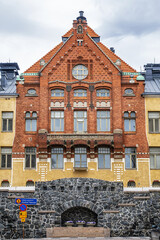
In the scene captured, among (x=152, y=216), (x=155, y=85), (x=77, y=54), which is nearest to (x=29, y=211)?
(x=152, y=216)

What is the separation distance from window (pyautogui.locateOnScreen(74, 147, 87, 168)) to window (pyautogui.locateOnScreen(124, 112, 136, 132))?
5087 millimetres

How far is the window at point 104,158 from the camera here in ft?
134

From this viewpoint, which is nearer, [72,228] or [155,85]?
[72,228]

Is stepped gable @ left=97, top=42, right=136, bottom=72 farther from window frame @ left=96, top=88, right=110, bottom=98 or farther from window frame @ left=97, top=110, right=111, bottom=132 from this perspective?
window frame @ left=97, top=110, right=111, bottom=132

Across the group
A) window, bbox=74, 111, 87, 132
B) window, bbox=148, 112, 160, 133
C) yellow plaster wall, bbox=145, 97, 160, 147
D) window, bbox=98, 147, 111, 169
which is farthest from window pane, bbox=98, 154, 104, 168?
window, bbox=148, 112, 160, 133

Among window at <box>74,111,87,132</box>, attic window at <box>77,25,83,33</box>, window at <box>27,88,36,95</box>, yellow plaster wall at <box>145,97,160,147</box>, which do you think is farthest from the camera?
attic window at <box>77,25,83,33</box>

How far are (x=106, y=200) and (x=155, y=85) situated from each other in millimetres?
16894

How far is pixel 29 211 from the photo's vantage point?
33.7 m

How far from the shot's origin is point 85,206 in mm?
34469

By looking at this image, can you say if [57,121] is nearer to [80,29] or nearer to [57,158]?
[57,158]

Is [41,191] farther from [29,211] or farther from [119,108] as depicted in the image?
[119,108]

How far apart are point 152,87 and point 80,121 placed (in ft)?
31.0

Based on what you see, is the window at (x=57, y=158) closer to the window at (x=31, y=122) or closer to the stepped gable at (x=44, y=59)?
the window at (x=31, y=122)

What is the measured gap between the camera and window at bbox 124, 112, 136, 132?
138ft
